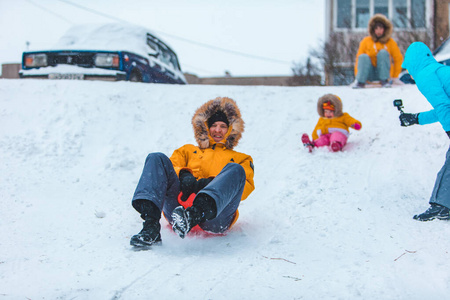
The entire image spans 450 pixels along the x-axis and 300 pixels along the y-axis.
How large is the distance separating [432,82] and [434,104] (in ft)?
0.62

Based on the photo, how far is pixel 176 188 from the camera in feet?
10.4

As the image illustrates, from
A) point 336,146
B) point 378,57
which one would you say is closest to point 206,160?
point 336,146

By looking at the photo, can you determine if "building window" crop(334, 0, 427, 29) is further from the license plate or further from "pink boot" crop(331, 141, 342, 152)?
"pink boot" crop(331, 141, 342, 152)

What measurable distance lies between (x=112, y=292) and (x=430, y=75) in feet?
10.0

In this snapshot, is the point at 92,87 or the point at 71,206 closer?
the point at 71,206

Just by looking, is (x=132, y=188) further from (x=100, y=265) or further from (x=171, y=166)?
(x=100, y=265)

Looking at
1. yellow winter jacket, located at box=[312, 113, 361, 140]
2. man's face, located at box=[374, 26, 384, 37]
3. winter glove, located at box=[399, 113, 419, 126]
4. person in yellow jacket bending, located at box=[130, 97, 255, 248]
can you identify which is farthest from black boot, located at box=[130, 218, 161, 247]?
man's face, located at box=[374, 26, 384, 37]

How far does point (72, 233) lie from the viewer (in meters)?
3.24

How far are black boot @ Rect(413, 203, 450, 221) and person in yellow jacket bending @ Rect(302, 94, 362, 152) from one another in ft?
6.73

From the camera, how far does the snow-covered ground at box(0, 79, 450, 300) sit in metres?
2.36

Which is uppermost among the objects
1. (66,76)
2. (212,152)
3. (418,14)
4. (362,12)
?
(362,12)

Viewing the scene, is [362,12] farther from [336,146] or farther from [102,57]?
[336,146]

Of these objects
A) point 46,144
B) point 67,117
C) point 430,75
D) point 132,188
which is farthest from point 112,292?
point 67,117

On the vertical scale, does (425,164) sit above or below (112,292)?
above
